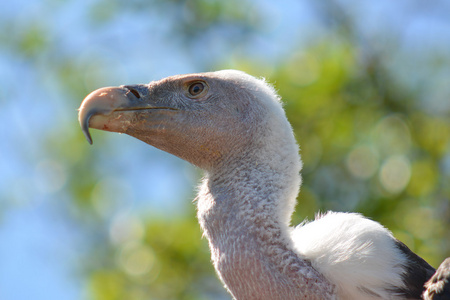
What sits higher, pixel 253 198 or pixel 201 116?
pixel 201 116

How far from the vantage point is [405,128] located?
1343 centimetres

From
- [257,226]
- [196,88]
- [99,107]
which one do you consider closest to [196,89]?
[196,88]

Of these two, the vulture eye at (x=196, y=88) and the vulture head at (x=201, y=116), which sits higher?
the vulture eye at (x=196, y=88)

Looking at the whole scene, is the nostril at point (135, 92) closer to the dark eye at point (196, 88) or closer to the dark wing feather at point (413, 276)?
the dark eye at point (196, 88)

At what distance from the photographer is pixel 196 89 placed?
500cm

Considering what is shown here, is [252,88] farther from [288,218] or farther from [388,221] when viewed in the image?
[388,221]

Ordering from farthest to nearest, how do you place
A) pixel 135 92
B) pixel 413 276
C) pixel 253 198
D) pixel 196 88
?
pixel 196 88 < pixel 135 92 < pixel 253 198 < pixel 413 276

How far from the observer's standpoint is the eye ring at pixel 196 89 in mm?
4973

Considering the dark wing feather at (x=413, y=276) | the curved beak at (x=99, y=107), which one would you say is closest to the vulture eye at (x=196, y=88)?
the curved beak at (x=99, y=107)

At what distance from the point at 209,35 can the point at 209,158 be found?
12.1 metres

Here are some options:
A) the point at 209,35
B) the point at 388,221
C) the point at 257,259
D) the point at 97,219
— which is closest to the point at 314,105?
the point at 388,221

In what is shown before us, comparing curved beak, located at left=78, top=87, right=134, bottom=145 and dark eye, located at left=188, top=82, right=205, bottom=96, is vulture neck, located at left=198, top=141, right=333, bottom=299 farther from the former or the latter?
curved beak, located at left=78, top=87, right=134, bottom=145

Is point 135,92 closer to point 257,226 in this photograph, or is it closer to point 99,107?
point 99,107

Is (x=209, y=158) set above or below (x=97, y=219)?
below
